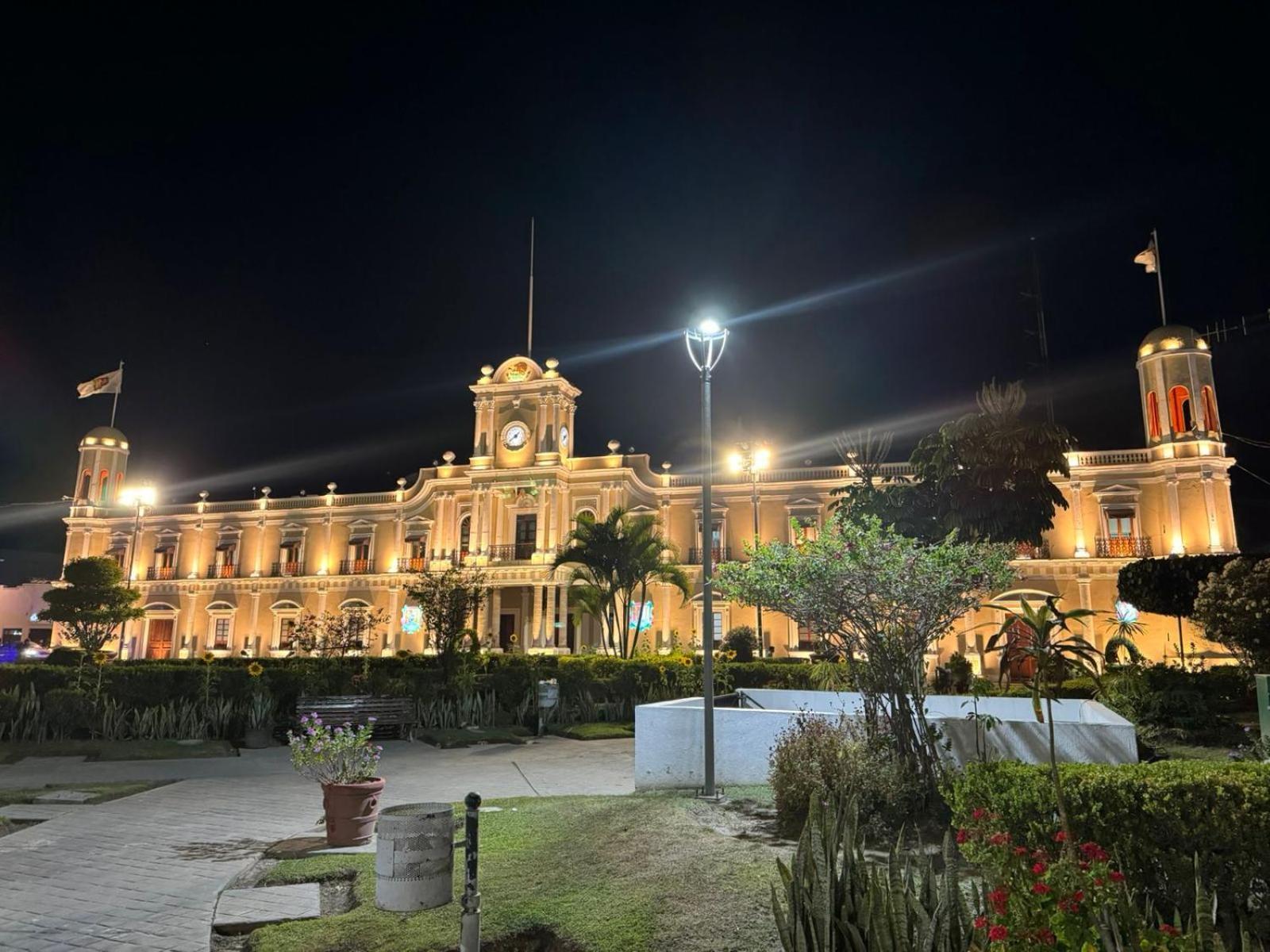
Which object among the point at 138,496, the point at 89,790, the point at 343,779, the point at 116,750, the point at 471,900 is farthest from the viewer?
the point at 138,496

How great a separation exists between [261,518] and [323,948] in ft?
136

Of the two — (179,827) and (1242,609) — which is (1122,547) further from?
(179,827)

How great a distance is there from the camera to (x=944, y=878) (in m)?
3.33

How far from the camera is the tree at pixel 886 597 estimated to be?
25.8 feet

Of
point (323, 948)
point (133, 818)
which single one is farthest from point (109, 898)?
point (133, 818)

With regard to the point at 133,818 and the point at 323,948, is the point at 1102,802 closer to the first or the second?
the point at 323,948

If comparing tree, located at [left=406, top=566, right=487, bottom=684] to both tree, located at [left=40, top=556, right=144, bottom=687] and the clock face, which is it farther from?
the clock face

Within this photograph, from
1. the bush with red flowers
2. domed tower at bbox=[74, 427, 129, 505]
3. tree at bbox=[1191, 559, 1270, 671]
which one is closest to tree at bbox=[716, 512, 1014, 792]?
the bush with red flowers

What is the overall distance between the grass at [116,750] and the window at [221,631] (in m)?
29.7

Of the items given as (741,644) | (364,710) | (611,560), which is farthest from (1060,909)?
(611,560)

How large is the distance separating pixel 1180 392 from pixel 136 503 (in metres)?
47.3

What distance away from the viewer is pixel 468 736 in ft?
48.6

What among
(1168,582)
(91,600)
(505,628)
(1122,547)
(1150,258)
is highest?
(1150,258)

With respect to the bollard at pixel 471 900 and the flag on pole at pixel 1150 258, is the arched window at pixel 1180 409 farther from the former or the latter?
the bollard at pixel 471 900
